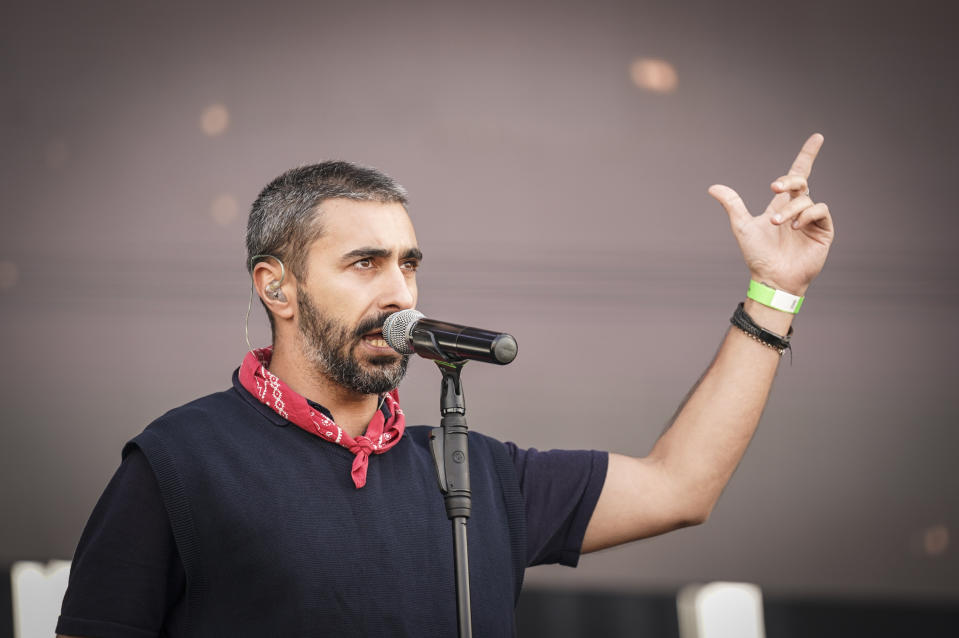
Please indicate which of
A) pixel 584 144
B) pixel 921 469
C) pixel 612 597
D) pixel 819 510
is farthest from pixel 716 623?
pixel 584 144

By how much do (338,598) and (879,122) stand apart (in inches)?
123

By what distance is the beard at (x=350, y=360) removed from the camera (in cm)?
160

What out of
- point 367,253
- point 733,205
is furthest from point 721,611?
point 367,253

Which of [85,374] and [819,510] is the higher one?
[85,374]

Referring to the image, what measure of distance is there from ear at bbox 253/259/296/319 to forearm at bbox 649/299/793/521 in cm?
75

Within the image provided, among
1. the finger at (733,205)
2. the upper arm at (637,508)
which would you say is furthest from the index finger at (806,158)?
the upper arm at (637,508)

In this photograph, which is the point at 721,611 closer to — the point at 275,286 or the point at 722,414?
the point at 722,414

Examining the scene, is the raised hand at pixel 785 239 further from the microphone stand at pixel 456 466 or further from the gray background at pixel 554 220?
the gray background at pixel 554 220

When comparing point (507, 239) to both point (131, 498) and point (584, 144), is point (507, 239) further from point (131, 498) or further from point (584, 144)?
point (131, 498)

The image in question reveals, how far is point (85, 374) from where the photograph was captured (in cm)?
353

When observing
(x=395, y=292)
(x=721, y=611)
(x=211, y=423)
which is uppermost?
(x=395, y=292)

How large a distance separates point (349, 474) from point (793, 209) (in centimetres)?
87

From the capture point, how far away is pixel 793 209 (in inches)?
63.2

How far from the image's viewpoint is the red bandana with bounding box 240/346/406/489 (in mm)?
1567
